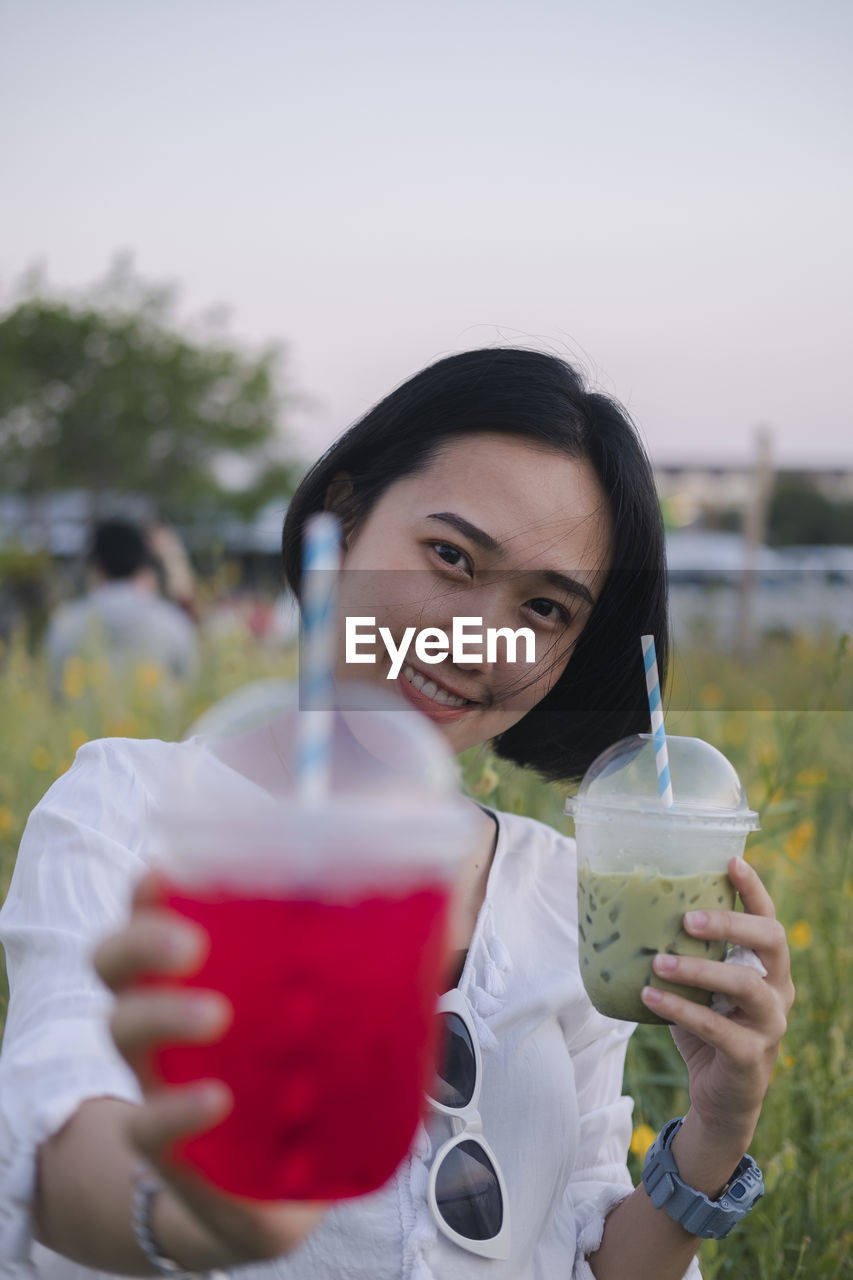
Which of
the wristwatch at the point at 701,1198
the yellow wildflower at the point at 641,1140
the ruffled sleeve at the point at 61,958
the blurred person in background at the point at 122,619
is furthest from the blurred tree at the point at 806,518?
the ruffled sleeve at the point at 61,958

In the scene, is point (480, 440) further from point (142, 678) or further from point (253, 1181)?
point (142, 678)

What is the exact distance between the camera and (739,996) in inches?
39.4

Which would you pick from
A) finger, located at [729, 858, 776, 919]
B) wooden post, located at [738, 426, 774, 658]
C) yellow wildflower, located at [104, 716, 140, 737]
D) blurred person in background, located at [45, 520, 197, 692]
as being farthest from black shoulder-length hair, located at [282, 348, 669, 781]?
wooden post, located at [738, 426, 774, 658]

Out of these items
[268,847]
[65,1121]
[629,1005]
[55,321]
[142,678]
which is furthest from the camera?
[55,321]

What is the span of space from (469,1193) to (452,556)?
2.22ft

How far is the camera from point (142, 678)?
349 cm

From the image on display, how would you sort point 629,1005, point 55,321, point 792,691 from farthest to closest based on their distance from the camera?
point 55,321 < point 792,691 < point 629,1005

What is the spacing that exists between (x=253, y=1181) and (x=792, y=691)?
15.1ft

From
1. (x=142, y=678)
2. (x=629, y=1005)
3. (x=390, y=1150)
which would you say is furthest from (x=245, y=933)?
(x=142, y=678)

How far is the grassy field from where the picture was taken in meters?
1.64

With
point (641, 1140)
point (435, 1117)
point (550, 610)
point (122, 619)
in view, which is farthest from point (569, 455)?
point (122, 619)

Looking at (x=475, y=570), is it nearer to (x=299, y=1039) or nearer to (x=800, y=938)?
(x=299, y=1039)

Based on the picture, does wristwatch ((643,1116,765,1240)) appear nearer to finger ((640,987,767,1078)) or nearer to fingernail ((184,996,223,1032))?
finger ((640,987,767,1078))

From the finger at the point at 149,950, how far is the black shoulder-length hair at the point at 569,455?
0.83m
